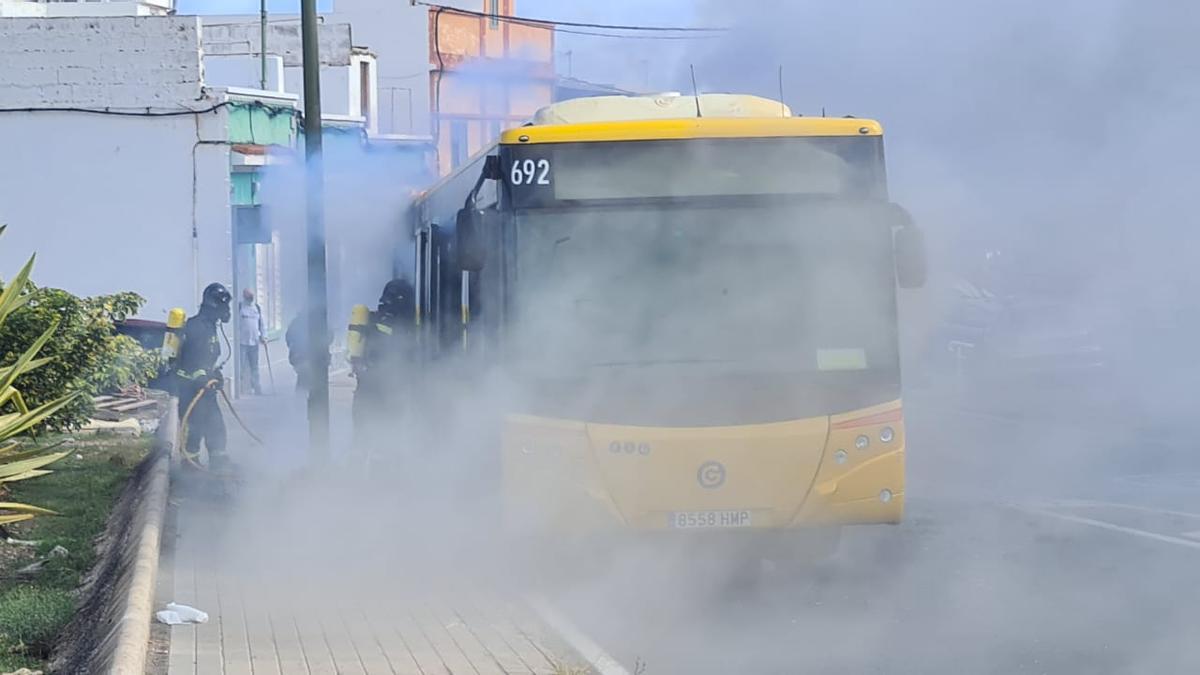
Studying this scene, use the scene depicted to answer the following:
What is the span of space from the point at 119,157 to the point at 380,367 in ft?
35.4

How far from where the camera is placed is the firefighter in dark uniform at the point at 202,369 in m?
14.4

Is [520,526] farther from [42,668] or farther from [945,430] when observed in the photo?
[945,430]

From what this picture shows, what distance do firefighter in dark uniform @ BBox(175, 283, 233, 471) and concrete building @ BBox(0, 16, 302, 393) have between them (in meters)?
8.72

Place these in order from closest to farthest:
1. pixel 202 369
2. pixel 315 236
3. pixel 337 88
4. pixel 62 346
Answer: pixel 62 346
pixel 315 236
pixel 202 369
pixel 337 88

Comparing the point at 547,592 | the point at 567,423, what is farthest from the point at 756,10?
the point at 547,592

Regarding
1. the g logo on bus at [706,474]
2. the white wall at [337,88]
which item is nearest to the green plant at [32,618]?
the g logo on bus at [706,474]

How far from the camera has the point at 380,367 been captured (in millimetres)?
14078

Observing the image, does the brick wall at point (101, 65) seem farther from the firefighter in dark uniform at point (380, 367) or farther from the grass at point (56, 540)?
the firefighter in dark uniform at point (380, 367)

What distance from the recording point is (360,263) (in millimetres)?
19797

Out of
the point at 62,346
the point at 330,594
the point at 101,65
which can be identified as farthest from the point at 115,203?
the point at 330,594

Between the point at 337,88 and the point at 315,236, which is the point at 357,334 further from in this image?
the point at 337,88

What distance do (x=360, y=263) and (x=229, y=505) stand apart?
7419 mm

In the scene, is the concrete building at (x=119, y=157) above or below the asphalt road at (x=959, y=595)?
above

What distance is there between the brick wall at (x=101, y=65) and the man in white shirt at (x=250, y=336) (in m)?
3.05
